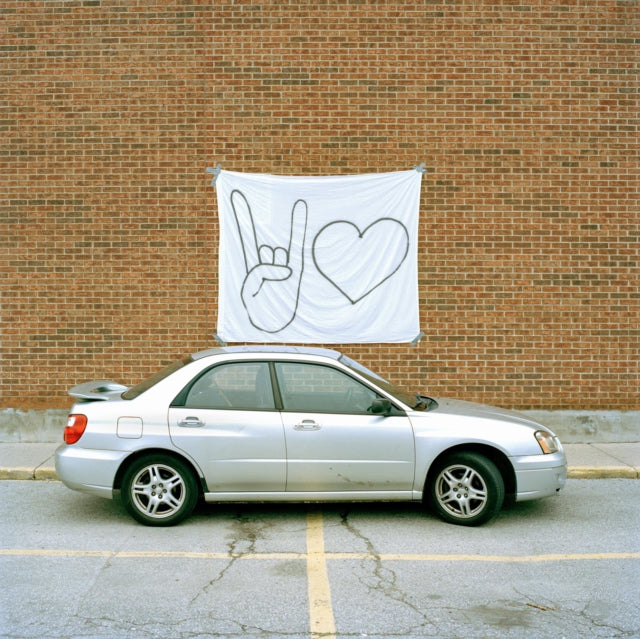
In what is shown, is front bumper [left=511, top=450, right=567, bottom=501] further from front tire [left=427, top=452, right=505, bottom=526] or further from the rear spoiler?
the rear spoiler

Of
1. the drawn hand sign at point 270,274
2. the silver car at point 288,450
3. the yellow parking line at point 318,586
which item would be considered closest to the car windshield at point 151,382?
the silver car at point 288,450

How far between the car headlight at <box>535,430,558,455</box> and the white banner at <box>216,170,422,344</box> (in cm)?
349

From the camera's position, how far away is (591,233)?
9.96 meters

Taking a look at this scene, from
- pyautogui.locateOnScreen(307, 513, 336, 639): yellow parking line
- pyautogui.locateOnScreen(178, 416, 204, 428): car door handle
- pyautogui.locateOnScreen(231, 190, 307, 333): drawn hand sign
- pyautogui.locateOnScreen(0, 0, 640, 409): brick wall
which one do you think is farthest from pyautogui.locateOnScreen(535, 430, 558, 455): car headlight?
pyautogui.locateOnScreen(231, 190, 307, 333): drawn hand sign

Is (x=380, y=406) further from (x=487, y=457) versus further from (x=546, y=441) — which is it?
(x=546, y=441)

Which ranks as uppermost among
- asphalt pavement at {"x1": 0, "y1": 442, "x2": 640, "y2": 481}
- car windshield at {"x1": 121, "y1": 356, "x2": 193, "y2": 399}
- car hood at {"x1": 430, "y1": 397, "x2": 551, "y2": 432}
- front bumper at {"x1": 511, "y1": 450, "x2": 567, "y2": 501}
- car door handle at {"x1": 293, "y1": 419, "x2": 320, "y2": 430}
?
car windshield at {"x1": 121, "y1": 356, "x2": 193, "y2": 399}

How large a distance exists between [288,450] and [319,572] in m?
1.21

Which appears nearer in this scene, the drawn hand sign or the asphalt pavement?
the asphalt pavement

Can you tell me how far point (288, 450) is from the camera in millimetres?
6320

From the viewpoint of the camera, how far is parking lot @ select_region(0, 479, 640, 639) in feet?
14.7

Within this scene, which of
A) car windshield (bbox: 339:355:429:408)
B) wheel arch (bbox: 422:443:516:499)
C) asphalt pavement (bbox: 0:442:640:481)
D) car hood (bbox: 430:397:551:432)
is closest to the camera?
wheel arch (bbox: 422:443:516:499)

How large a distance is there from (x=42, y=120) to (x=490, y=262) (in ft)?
20.0

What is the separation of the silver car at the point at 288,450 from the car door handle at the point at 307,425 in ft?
0.04

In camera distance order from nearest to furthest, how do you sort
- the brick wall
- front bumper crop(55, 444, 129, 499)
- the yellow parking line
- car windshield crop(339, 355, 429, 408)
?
the yellow parking line, front bumper crop(55, 444, 129, 499), car windshield crop(339, 355, 429, 408), the brick wall
